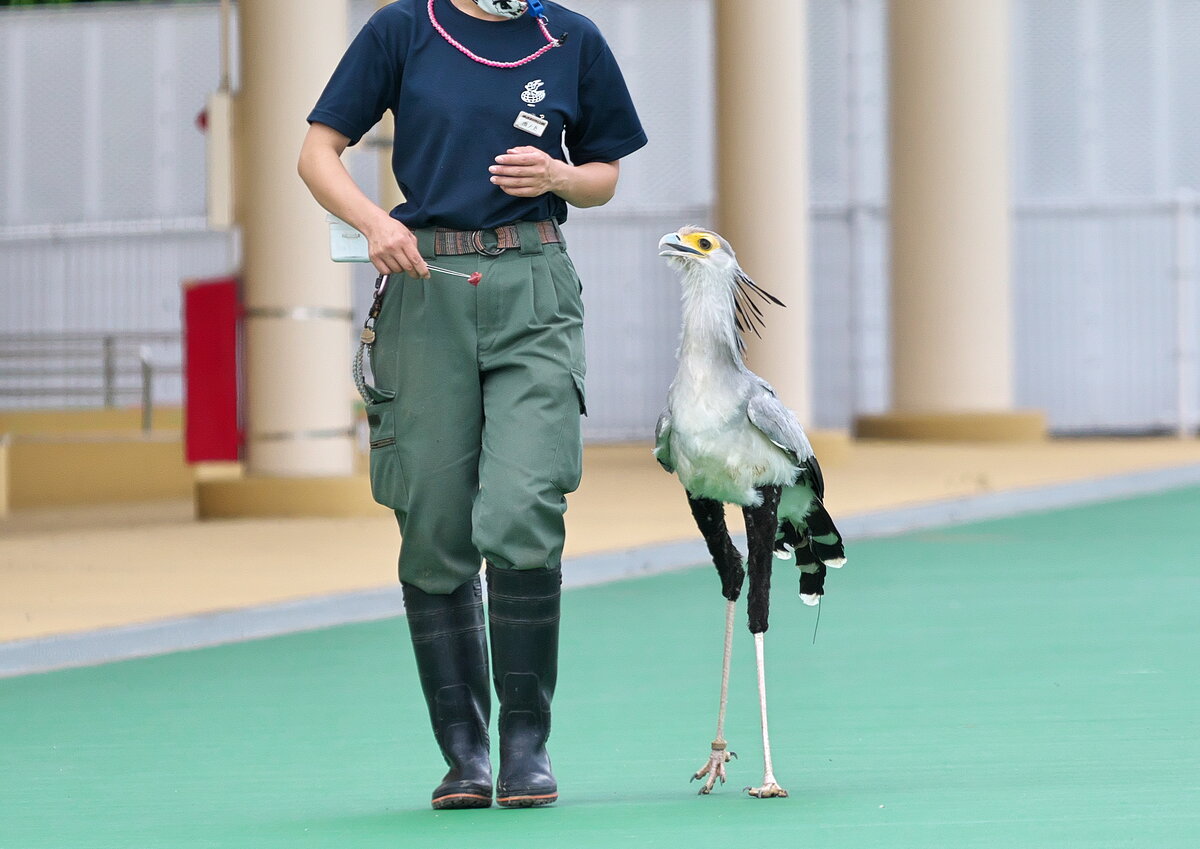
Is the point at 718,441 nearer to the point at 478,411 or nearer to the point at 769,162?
the point at 478,411

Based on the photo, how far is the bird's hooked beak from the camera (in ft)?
15.7

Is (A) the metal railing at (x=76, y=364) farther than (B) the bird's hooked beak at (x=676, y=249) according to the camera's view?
Yes

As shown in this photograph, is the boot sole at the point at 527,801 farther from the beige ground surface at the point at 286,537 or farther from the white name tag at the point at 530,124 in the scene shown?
the beige ground surface at the point at 286,537

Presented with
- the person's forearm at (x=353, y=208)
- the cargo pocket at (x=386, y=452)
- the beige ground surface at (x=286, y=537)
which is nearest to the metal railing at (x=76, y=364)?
the beige ground surface at (x=286, y=537)

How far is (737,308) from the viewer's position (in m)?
4.84

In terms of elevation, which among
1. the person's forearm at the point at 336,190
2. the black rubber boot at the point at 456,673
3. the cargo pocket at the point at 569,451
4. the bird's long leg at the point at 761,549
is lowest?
the black rubber boot at the point at 456,673

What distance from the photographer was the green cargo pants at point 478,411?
4.72 metres

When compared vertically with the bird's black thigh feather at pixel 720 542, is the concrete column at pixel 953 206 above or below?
above

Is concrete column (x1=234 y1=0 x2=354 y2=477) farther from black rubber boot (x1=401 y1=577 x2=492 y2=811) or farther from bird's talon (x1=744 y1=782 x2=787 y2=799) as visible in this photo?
bird's talon (x1=744 y1=782 x2=787 y2=799)

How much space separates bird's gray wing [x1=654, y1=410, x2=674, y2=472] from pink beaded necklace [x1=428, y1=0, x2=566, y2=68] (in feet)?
2.95

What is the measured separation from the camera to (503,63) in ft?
15.9

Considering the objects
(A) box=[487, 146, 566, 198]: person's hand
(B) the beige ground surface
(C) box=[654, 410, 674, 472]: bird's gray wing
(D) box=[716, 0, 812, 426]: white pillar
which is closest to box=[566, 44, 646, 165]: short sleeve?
(A) box=[487, 146, 566, 198]: person's hand

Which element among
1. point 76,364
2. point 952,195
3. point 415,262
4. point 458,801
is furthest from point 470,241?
point 76,364

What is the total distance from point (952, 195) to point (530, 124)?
1725 centimetres
